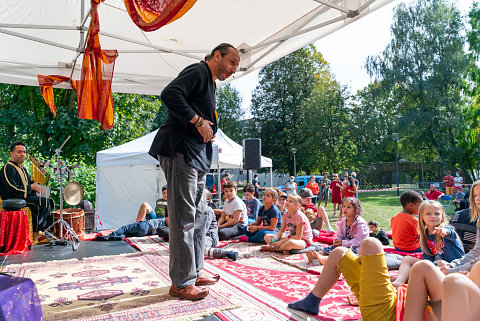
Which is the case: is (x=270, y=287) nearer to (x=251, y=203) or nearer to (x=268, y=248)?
(x=268, y=248)

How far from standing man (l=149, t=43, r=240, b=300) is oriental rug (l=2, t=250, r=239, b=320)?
0.18 m

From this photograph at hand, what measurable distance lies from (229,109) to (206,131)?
3576 cm

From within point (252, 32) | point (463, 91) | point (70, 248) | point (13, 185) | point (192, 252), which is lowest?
point (70, 248)

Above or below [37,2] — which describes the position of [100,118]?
below

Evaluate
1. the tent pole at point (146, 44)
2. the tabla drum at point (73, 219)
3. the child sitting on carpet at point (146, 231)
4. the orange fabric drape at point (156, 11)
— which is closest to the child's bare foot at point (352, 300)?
the orange fabric drape at point (156, 11)

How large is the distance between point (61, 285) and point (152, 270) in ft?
2.82

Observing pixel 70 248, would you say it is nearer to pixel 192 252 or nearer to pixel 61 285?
pixel 61 285

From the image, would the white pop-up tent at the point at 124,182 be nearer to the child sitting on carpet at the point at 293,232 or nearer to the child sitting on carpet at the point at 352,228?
the child sitting on carpet at the point at 293,232

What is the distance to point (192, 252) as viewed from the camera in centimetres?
254

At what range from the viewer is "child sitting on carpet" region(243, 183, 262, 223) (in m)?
7.00

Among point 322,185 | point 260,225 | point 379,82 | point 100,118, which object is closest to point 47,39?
point 100,118

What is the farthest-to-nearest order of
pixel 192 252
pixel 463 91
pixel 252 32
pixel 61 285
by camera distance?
pixel 463 91 → pixel 252 32 → pixel 61 285 → pixel 192 252

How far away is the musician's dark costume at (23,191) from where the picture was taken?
572 centimetres

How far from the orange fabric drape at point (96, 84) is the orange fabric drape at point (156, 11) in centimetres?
147
